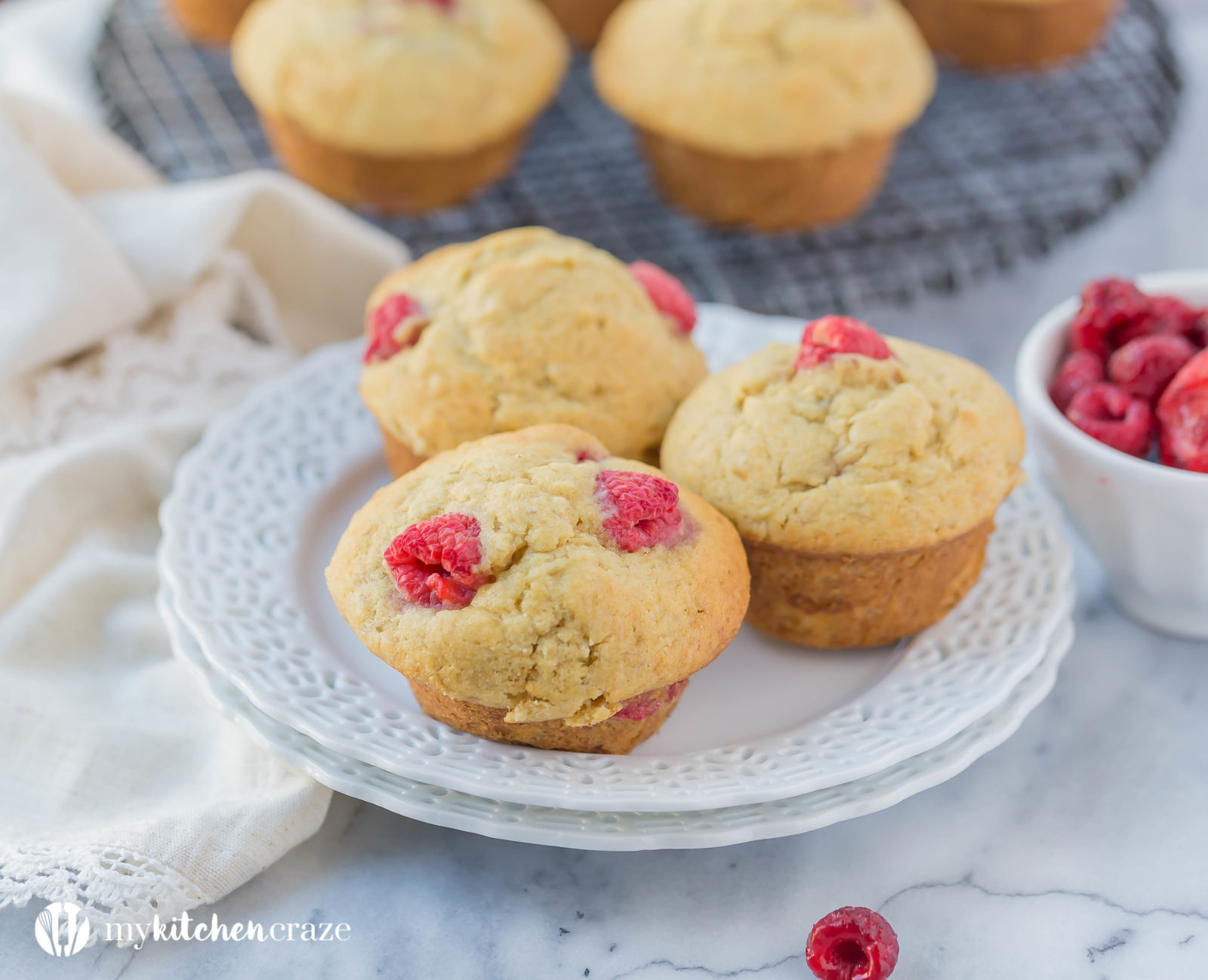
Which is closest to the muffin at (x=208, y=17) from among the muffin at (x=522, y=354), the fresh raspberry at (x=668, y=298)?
the muffin at (x=522, y=354)

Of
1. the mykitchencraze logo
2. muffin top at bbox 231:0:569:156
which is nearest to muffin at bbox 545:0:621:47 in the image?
muffin top at bbox 231:0:569:156

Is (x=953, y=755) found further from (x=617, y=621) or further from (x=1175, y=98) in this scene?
(x=1175, y=98)

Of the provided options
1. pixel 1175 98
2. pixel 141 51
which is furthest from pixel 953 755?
pixel 141 51

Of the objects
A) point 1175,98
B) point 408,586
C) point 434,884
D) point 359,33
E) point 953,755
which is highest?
point 359,33

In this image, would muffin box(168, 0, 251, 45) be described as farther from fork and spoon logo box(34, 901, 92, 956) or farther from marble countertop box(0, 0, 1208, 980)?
fork and spoon logo box(34, 901, 92, 956)

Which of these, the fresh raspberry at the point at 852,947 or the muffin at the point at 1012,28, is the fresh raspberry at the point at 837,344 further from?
the muffin at the point at 1012,28
